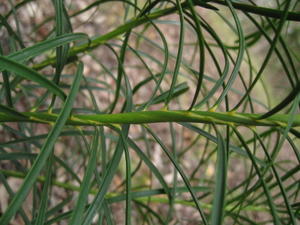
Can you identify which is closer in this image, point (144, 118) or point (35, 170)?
point (35, 170)

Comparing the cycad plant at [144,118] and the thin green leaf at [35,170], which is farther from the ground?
the cycad plant at [144,118]

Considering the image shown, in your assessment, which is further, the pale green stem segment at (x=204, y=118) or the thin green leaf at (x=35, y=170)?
the pale green stem segment at (x=204, y=118)

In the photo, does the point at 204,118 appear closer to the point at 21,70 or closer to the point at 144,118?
Answer: the point at 144,118

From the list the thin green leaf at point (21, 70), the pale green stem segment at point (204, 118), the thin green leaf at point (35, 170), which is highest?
the pale green stem segment at point (204, 118)

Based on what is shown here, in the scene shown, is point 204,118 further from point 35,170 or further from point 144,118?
point 35,170

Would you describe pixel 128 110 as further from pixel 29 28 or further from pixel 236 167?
pixel 236 167

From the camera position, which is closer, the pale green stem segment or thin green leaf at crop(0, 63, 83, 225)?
thin green leaf at crop(0, 63, 83, 225)

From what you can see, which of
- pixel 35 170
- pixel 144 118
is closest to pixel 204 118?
pixel 144 118

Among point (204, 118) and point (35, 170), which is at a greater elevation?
point (204, 118)

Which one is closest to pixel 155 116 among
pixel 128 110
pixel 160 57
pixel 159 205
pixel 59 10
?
pixel 128 110

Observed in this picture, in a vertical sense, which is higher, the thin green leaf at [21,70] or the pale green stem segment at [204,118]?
the pale green stem segment at [204,118]

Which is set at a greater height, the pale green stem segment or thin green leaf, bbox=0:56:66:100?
the pale green stem segment

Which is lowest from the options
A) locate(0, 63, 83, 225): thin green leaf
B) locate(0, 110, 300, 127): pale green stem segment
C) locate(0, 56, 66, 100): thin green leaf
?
locate(0, 63, 83, 225): thin green leaf
